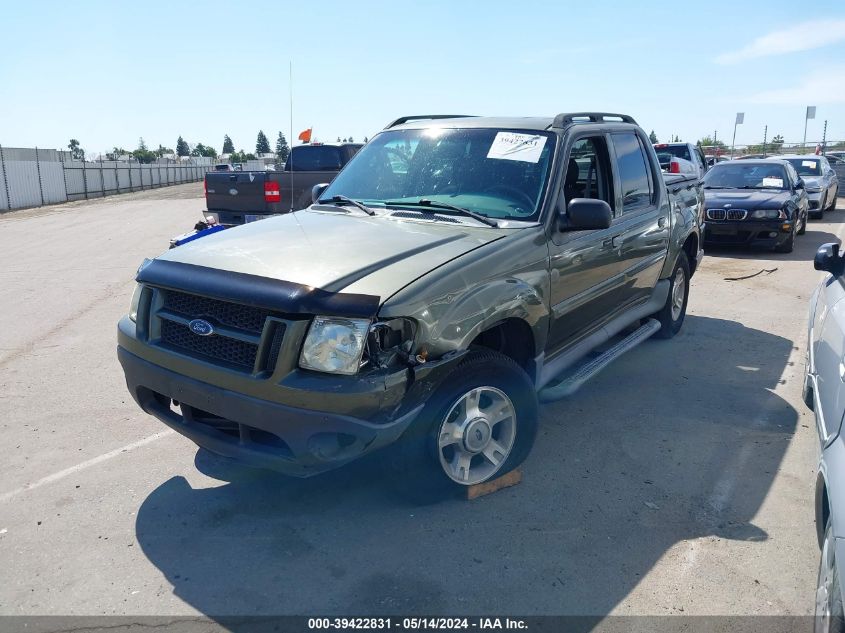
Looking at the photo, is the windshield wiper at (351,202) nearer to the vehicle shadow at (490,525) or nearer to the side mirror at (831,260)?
the vehicle shadow at (490,525)

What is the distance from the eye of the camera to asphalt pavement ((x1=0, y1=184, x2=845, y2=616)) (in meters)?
2.97

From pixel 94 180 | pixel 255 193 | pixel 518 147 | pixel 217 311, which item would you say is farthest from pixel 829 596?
pixel 94 180

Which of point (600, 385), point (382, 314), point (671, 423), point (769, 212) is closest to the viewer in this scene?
point (382, 314)

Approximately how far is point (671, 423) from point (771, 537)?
141cm

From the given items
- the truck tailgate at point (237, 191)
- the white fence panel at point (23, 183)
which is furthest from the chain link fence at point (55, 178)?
the truck tailgate at point (237, 191)

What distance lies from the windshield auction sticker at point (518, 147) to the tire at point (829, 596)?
8.61 feet

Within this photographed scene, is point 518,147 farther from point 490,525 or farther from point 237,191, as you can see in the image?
point 237,191

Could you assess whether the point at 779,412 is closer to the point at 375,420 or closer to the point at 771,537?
the point at 771,537

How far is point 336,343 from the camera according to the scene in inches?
117

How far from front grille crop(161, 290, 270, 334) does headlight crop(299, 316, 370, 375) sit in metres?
0.27

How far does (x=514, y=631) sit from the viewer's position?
2.77 meters

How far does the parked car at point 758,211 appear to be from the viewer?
37.9ft

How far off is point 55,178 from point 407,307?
1204 inches

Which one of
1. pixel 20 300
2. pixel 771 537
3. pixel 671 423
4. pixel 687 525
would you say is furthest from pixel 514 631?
pixel 20 300
